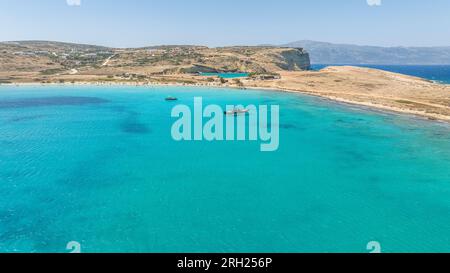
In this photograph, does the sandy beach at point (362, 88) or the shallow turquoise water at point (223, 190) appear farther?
the sandy beach at point (362, 88)

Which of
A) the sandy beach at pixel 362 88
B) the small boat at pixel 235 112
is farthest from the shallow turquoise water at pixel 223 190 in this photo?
the sandy beach at pixel 362 88

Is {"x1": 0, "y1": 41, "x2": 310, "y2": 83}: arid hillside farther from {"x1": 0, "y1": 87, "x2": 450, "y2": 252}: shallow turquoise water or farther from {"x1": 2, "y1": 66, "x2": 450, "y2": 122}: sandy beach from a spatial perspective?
{"x1": 0, "y1": 87, "x2": 450, "y2": 252}: shallow turquoise water

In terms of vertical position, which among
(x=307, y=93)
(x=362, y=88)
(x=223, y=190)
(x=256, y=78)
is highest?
(x=256, y=78)

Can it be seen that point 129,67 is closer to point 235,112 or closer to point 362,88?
point 235,112

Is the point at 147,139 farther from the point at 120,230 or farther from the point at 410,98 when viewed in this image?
the point at 410,98

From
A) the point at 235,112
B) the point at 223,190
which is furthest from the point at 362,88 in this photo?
the point at 223,190

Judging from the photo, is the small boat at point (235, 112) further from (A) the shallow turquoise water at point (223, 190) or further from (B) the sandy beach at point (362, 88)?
(B) the sandy beach at point (362, 88)

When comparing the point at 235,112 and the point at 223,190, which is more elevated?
the point at 235,112
